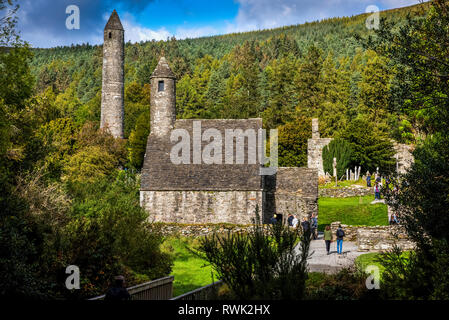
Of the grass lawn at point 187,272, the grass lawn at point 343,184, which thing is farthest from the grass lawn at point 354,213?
the grass lawn at point 187,272

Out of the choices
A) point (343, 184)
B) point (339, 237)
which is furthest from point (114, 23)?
point (339, 237)

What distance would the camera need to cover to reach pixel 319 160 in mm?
54781

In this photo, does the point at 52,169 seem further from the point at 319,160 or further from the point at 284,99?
the point at 284,99

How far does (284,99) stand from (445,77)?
64.5 meters

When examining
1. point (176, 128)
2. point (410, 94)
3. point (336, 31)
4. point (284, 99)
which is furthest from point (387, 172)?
point (336, 31)

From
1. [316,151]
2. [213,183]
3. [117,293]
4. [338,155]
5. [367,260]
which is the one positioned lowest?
[367,260]

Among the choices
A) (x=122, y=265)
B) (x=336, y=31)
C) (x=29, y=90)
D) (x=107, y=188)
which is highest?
(x=336, y=31)

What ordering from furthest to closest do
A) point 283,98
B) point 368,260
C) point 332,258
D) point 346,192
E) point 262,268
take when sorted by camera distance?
point 283,98 < point 346,192 < point 332,258 < point 368,260 < point 262,268

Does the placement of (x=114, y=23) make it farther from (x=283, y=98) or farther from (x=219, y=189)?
(x=219, y=189)

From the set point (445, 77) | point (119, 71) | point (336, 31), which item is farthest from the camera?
point (336, 31)

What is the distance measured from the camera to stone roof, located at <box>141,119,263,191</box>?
3444cm

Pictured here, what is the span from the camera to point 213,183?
34.7 meters

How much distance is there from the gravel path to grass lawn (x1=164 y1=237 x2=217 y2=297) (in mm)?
4141

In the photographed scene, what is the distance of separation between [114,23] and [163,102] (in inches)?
1085
